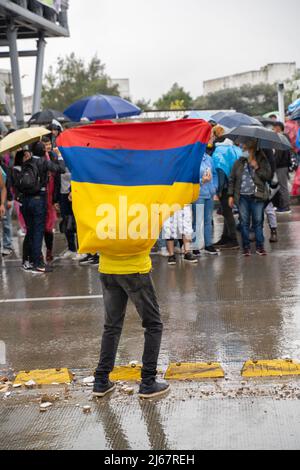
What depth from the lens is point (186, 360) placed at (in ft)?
21.8

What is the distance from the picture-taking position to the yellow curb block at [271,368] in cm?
606

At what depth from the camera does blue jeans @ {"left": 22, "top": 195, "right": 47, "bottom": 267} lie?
10781 millimetres

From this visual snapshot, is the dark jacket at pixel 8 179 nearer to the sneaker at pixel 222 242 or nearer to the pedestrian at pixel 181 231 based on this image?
the pedestrian at pixel 181 231

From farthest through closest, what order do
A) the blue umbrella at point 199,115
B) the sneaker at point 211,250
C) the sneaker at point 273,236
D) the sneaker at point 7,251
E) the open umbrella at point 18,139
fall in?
the blue umbrella at point 199,115
the sneaker at point 7,251
the sneaker at point 273,236
the sneaker at point 211,250
the open umbrella at point 18,139

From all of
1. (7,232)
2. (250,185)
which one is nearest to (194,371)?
(250,185)

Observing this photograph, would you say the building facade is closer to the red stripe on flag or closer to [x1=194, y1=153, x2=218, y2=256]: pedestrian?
[x1=194, y1=153, x2=218, y2=256]: pedestrian

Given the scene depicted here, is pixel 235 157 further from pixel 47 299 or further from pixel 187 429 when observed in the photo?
pixel 187 429

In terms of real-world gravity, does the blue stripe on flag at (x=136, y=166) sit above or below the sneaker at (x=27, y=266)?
above

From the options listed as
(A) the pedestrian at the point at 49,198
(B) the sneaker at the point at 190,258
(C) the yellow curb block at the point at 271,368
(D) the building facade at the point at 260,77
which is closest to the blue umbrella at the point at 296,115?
(B) the sneaker at the point at 190,258

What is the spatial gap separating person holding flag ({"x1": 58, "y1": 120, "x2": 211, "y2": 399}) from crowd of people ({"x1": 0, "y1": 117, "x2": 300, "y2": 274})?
496 cm

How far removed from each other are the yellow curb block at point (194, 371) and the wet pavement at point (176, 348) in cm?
10

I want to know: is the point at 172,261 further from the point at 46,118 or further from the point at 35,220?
the point at 46,118

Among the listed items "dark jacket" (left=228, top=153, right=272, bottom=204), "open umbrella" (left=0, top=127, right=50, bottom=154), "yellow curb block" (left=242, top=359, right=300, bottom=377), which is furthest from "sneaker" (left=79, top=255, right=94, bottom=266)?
"yellow curb block" (left=242, top=359, right=300, bottom=377)

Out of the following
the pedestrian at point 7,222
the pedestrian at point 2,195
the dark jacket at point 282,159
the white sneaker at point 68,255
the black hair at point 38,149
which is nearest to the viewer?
the black hair at point 38,149
